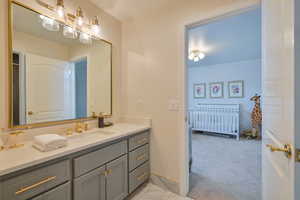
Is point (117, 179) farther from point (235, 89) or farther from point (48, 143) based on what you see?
point (235, 89)

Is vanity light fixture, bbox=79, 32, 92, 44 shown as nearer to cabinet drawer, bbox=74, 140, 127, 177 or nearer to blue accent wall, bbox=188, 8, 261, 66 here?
cabinet drawer, bbox=74, 140, 127, 177

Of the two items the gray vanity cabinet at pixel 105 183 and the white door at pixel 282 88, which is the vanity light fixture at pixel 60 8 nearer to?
the gray vanity cabinet at pixel 105 183

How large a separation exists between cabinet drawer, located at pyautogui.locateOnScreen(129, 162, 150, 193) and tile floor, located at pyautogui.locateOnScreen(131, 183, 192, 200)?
3.9 inches

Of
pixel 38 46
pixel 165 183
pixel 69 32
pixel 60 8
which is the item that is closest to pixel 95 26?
pixel 69 32

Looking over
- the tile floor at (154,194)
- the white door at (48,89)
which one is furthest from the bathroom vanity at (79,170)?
the white door at (48,89)

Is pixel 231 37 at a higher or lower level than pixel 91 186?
higher

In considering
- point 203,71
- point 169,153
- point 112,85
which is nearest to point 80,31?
point 112,85

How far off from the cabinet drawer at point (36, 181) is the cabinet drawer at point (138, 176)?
2.70 feet

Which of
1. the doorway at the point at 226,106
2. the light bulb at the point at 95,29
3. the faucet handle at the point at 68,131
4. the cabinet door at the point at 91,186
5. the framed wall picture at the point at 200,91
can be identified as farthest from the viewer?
the framed wall picture at the point at 200,91

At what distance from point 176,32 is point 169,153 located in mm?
1536

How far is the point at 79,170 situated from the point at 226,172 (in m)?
2.21

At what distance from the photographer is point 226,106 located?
4629 mm

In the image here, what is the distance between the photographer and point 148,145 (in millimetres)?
1993

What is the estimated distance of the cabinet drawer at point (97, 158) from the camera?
3.73ft
